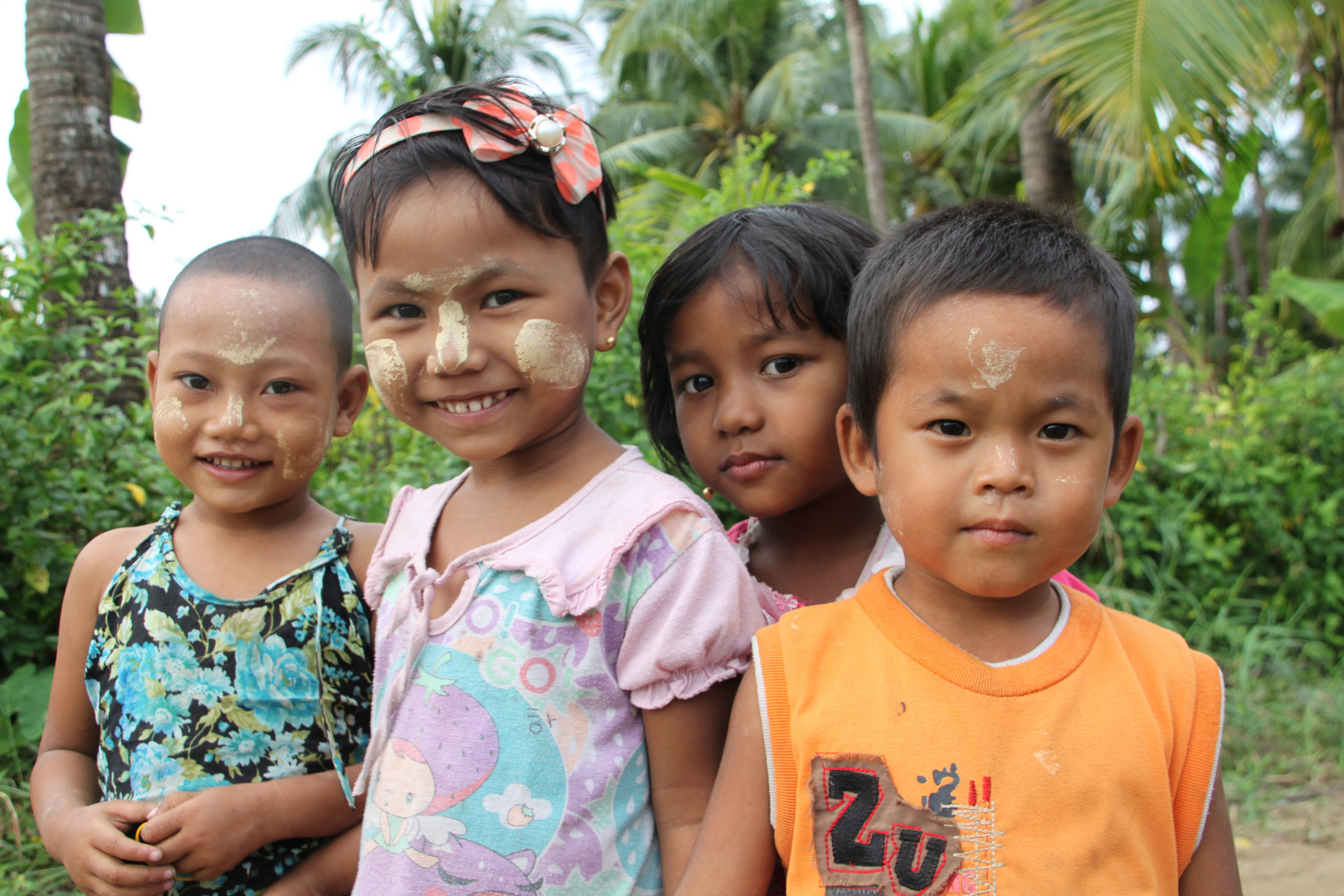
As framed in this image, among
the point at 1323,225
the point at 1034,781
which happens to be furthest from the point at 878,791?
the point at 1323,225

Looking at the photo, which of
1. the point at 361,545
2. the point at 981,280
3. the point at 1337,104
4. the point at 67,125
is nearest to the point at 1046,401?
the point at 981,280

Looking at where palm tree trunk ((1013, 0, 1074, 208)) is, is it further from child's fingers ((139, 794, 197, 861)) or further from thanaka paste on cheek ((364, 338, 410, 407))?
child's fingers ((139, 794, 197, 861))

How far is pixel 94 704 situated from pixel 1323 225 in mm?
23103

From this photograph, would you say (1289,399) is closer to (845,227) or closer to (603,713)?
(845,227)

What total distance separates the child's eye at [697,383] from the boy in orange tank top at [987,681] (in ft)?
1.38

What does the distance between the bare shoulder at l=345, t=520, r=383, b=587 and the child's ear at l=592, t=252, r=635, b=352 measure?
0.57 m

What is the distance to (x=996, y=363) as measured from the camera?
1186 mm

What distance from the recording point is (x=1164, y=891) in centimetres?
116

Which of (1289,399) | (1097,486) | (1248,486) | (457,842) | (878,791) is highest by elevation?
(1097,486)

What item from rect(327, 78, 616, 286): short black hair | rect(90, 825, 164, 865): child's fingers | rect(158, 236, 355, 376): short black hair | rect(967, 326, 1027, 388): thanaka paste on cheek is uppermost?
rect(327, 78, 616, 286): short black hair

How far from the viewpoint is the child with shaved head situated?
5.18ft

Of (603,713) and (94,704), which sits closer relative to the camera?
(603,713)

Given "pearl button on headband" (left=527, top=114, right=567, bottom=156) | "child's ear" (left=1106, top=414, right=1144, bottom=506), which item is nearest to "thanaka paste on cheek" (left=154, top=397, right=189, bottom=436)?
"pearl button on headband" (left=527, top=114, right=567, bottom=156)

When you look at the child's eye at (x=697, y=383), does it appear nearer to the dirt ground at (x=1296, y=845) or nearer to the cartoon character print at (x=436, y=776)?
the cartoon character print at (x=436, y=776)
